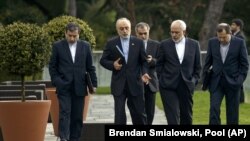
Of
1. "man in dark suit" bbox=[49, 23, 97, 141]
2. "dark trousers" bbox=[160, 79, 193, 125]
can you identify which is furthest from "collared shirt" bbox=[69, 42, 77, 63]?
"dark trousers" bbox=[160, 79, 193, 125]

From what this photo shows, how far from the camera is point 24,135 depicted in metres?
16.6

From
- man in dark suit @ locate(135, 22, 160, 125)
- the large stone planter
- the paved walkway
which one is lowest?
the paved walkway

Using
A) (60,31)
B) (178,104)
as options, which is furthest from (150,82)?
(60,31)

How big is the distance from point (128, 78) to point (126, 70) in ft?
0.45

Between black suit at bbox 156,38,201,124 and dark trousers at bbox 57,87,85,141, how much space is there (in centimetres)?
141

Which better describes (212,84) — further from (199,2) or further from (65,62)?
(199,2)

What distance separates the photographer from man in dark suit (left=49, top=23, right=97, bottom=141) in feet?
53.8

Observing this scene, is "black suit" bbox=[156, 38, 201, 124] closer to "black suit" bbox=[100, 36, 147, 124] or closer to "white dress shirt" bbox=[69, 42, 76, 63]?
"black suit" bbox=[100, 36, 147, 124]

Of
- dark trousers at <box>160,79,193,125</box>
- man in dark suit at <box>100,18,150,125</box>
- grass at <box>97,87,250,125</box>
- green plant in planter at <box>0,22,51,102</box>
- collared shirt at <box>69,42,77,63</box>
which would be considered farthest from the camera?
grass at <box>97,87,250,125</box>

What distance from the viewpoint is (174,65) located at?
643 inches

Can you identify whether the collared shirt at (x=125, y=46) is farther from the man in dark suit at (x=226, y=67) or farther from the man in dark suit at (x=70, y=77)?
the man in dark suit at (x=226, y=67)

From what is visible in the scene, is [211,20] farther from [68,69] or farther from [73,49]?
[68,69]

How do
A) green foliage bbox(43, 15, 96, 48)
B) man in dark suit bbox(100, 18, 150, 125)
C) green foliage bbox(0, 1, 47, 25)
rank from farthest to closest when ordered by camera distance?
1. green foliage bbox(0, 1, 47, 25)
2. green foliage bbox(43, 15, 96, 48)
3. man in dark suit bbox(100, 18, 150, 125)

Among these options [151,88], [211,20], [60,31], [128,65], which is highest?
[211,20]
